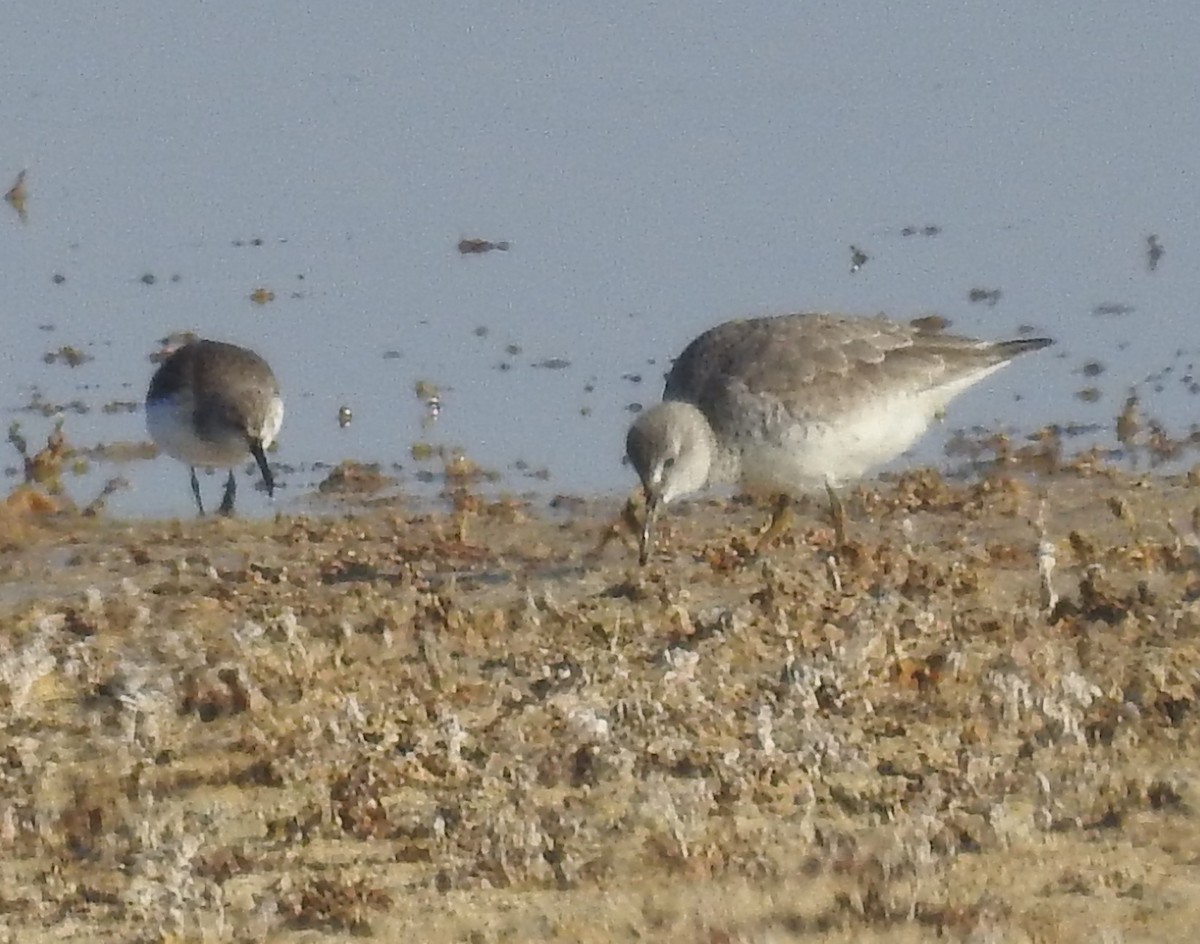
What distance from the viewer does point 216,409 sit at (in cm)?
1395

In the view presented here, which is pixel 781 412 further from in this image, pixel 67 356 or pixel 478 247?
pixel 478 247

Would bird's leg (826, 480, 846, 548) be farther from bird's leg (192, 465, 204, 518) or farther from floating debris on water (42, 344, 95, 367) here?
floating debris on water (42, 344, 95, 367)

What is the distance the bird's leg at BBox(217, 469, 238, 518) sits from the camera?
45.0 feet

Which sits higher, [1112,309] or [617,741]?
[1112,309]

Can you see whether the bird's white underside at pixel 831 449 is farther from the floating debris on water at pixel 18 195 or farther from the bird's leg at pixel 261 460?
the floating debris on water at pixel 18 195

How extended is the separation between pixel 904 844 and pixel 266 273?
11326 mm

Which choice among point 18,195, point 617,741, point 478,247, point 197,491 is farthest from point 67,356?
point 617,741

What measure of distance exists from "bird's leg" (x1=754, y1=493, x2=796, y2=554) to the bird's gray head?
1.24ft

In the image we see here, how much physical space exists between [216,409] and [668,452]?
3.53 meters

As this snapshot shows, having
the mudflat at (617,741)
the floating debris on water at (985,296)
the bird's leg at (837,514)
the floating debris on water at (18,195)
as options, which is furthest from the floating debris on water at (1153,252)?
the floating debris on water at (18,195)

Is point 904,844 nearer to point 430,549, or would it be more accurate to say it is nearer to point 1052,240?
point 430,549

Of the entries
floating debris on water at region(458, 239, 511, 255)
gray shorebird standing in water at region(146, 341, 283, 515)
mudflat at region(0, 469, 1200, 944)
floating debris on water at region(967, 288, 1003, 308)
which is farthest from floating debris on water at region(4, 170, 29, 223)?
mudflat at region(0, 469, 1200, 944)

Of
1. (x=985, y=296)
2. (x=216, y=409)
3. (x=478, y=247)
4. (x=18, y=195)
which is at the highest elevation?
(x=18, y=195)

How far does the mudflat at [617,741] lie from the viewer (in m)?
7.34
